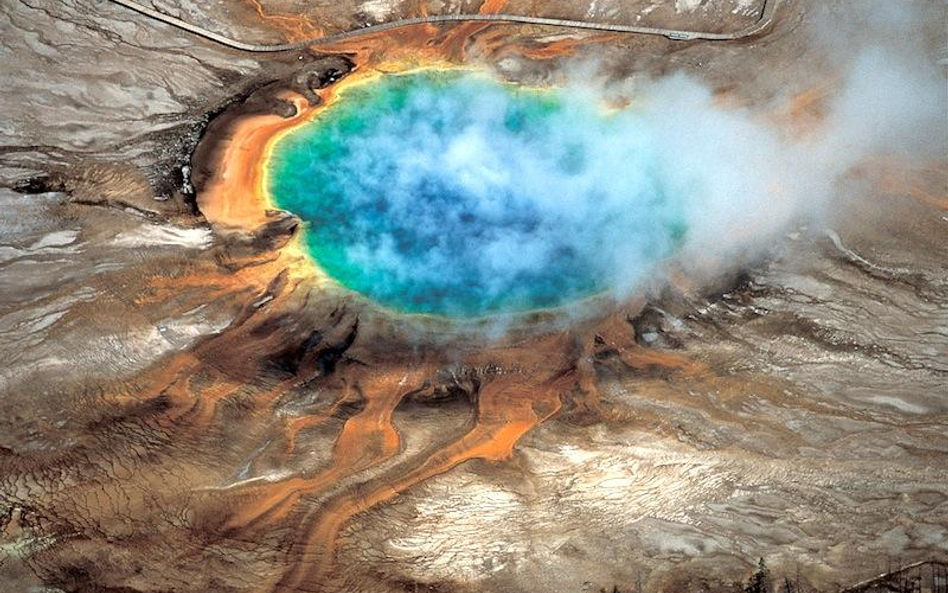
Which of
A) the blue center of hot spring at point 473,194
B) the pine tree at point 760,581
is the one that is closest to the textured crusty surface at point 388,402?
the pine tree at point 760,581

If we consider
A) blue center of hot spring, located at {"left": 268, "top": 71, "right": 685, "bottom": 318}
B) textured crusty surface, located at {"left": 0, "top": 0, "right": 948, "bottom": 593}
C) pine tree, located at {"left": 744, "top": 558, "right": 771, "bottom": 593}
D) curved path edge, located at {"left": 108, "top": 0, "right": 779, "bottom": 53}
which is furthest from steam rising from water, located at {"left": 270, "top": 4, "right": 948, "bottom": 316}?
pine tree, located at {"left": 744, "top": 558, "right": 771, "bottom": 593}

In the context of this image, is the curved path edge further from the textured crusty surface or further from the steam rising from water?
the steam rising from water

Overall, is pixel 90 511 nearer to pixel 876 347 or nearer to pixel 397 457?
pixel 397 457

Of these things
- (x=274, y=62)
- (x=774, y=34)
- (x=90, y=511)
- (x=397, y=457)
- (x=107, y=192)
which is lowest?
(x=90, y=511)

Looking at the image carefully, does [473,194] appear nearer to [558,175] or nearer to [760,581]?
[558,175]

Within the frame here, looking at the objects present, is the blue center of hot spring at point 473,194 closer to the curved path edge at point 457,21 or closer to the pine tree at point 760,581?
the curved path edge at point 457,21

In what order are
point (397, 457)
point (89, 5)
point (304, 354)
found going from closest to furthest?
point (397, 457), point (304, 354), point (89, 5)

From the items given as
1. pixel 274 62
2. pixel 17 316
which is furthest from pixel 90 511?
pixel 274 62
